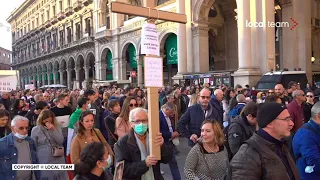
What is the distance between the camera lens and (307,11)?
22.4 metres

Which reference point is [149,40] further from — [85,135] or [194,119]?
[194,119]

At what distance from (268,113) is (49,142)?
11.4 ft

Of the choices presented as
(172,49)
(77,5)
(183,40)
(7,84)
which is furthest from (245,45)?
(77,5)

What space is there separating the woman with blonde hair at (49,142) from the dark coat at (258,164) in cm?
312

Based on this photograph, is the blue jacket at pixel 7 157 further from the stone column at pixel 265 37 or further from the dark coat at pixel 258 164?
the stone column at pixel 265 37

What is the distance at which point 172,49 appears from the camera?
2747 centimetres

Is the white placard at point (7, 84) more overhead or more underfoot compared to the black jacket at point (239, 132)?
more overhead

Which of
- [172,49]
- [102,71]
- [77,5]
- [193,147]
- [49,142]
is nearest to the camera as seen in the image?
[193,147]

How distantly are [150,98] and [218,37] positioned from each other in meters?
27.6

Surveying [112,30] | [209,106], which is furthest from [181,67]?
[209,106]

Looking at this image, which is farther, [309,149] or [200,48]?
[200,48]

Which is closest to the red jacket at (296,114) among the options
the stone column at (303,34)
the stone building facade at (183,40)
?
the stone building facade at (183,40)

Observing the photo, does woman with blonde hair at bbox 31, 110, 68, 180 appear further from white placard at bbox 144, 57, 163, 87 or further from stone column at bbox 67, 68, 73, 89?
stone column at bbox 67, 68, 73, 89

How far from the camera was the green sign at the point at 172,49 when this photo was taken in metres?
27.1
